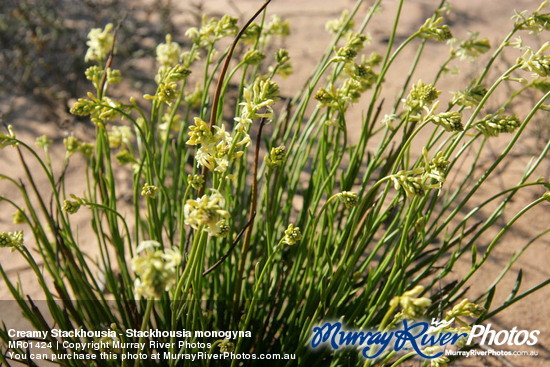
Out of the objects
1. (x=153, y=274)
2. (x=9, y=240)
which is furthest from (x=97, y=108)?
(x=153, y=274)

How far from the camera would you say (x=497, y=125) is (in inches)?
41.8

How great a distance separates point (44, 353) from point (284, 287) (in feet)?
3.03

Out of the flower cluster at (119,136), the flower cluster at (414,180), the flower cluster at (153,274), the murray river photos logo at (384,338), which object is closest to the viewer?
the flower cluster at (153,274)

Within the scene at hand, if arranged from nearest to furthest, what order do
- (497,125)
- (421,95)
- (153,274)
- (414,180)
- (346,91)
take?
(153,274)
(414,180)
(497,125)
(421,95)
(346,91)

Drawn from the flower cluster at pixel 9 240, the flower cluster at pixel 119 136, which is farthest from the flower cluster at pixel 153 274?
the flower cluster at pixel 119 136

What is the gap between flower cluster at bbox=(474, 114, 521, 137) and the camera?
1.06 m

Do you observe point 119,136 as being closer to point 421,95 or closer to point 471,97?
point 421,95

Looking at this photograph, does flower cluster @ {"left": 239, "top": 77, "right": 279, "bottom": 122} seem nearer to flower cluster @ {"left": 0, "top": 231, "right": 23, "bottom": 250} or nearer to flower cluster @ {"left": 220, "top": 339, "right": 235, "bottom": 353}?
flower cluster @ {"left": 220, "top": 339, "right": 235, "bottom": 353}

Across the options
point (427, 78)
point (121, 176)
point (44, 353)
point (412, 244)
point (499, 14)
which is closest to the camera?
point (412, 244)

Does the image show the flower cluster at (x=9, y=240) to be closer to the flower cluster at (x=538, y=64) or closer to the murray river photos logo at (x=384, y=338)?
the murray river photos logo at (x=384, y=338)

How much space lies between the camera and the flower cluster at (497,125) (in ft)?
3.48

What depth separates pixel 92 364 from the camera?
1.37m

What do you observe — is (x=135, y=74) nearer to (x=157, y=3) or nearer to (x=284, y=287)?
(x=157, y=3)

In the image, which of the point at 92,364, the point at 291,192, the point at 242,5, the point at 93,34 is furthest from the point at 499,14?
the point at 92,364
